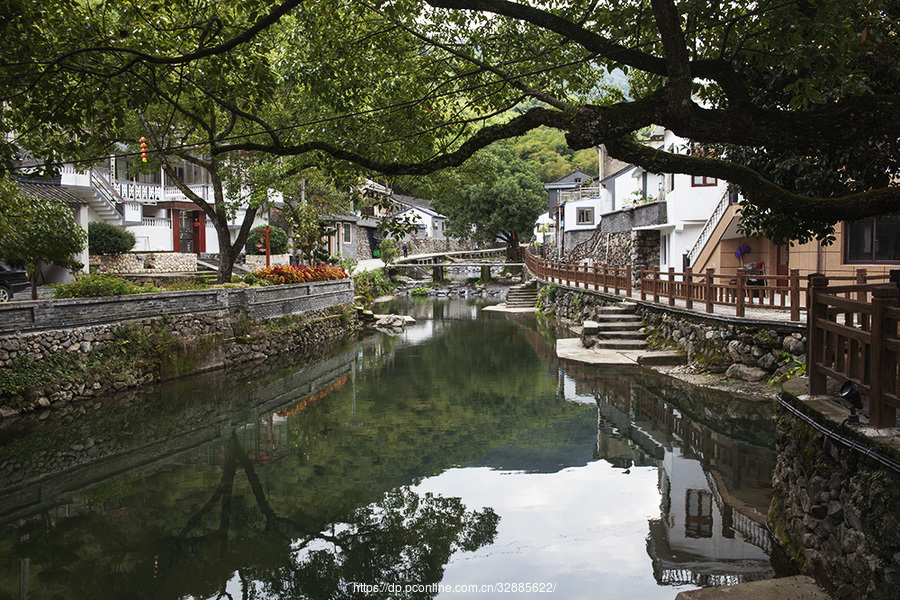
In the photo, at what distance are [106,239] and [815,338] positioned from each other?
27.3m

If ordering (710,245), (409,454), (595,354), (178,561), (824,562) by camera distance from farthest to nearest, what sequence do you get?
(710,245), (595,354), (409,454), (178,561), (824,562)

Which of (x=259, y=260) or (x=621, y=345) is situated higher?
(x=259, y=260)

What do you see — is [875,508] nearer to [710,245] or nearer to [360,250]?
[710,245]

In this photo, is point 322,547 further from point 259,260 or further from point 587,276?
point 259,260

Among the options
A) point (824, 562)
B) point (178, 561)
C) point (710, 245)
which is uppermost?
point (710, 245)

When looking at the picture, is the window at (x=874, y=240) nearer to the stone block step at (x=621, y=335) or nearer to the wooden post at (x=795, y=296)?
the wooden post at (x=795, y=296)

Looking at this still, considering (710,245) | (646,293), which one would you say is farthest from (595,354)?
(710,245)

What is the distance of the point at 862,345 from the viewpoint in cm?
567

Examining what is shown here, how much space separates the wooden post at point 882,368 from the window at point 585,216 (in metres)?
39.9

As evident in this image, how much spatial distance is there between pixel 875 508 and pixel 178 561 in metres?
6.62

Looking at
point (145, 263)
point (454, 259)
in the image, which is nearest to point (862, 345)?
point (145, 263)

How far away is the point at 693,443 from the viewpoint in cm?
1068

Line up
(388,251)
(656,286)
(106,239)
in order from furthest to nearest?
(388,251), (106,239), (656,286)

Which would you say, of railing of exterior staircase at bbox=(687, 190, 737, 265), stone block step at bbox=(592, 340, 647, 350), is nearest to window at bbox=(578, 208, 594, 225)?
railing of exterior staircase at bbox=(687, 190, 737, 265)
